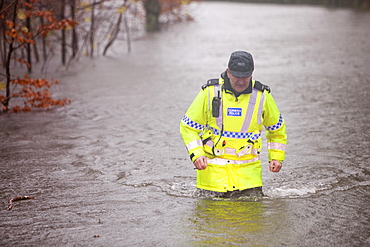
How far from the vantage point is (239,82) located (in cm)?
533

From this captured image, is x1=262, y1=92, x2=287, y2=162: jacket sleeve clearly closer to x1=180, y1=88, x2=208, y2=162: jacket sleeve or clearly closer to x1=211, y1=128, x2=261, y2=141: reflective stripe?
x1=211, y1=128, x2=261, y2=141: reflective stripe

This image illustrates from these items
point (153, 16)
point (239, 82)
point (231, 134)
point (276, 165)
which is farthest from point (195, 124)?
point (153, 16)

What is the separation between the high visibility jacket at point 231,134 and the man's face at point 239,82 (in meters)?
0.07

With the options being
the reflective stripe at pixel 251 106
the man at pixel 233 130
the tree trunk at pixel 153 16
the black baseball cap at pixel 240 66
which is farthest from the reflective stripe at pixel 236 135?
the tree trunk at pixel 153 16

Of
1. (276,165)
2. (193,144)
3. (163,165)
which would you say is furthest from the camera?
(163,165)

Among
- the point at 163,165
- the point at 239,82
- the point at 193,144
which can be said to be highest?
the point at 239,82

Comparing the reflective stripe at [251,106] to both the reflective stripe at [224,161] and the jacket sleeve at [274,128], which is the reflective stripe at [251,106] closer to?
the jacket sleeve at [274,128]

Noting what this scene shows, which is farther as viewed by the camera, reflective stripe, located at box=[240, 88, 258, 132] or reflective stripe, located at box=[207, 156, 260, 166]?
reflective stripe, located at box=[207, 156, 260, 166]

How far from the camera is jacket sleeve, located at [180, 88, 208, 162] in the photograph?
5.45 meters

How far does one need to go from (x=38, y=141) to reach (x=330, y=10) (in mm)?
27940

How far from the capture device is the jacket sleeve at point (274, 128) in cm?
551

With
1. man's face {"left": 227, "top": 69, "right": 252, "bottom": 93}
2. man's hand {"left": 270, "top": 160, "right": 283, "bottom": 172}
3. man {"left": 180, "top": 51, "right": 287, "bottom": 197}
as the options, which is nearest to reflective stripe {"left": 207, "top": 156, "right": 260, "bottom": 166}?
man {"left": 180, "top": 51, "right": 287, "bottom": 197}

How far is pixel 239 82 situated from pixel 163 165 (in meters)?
2.56

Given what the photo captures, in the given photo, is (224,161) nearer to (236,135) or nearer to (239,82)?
(236,135)
